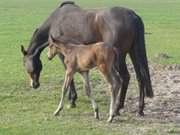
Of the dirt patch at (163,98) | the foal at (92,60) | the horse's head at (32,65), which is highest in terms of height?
the foal at (92,60)

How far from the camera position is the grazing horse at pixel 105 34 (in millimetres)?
11961

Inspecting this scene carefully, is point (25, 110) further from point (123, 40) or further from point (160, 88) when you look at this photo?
point (160, 88)

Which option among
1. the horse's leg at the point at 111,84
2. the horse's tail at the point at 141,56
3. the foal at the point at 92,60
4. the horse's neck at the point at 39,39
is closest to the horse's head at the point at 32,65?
the horse's neck at the point at 39,39

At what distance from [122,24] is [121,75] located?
114 centimetres

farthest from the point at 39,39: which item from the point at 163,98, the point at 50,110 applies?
the point at 163,98

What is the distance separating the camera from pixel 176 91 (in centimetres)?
1447

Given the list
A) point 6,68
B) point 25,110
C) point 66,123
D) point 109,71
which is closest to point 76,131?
point 66,123

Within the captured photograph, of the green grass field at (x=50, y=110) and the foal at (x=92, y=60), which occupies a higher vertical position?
the foal at (x=92, y=60)

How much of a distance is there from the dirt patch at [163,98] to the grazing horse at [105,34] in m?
0.45

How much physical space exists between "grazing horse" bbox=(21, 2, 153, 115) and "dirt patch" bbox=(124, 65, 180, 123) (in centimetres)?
45

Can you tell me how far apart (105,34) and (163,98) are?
2.56 metres

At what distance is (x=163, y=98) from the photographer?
45.0 ft

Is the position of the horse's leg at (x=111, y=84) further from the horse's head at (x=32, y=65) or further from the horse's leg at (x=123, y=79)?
the horse's head at (x=32, y=65)

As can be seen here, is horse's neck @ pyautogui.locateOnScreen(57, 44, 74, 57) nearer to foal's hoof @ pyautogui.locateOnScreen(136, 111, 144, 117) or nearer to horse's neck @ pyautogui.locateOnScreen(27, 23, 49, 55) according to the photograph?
horse's neck @ pyautogui.locateOnScreen(27, 23, 49, 55)
